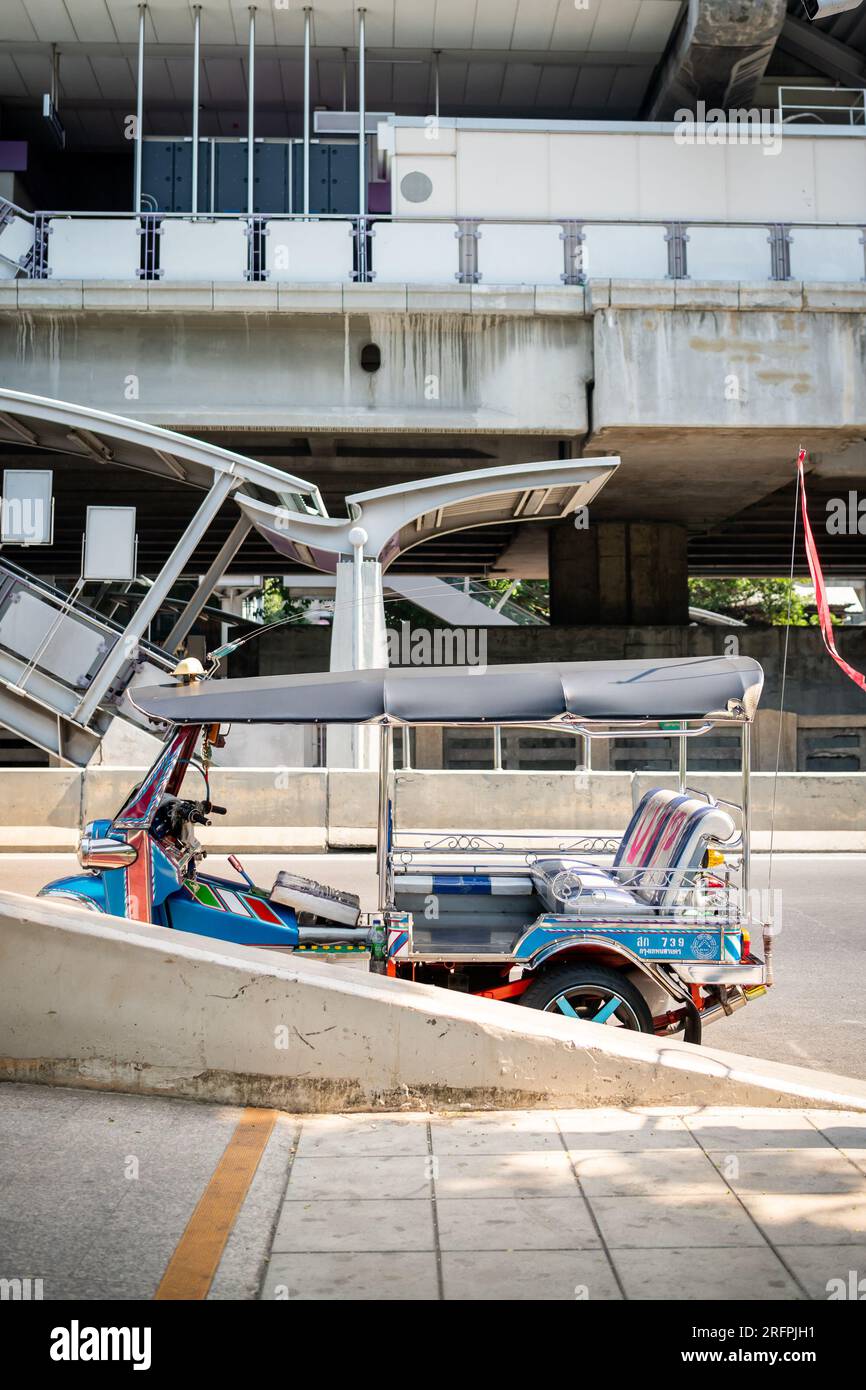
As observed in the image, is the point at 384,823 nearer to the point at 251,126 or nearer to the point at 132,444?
the point at 132,444

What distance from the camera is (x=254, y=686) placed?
6.98m

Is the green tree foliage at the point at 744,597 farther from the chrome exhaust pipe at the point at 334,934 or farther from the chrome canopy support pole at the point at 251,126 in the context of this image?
the chrome exhaust pipe at the point at 334,934

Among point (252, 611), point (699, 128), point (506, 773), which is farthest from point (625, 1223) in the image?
point (252, 611)

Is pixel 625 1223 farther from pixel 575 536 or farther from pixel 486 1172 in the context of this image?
pixel 575 536

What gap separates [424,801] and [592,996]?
11.3m

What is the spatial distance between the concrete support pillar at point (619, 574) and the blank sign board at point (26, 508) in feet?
40.0

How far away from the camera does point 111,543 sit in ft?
67.1

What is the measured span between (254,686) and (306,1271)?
3630 millimetres

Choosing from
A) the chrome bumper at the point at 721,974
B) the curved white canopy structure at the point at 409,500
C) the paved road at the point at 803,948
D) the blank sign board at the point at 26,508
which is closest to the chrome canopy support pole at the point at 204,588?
the curved white canopy structure at the point at 409,500

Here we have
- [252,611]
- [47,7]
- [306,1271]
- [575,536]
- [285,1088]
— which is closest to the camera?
[306,1271]

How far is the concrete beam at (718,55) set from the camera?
68.1ft

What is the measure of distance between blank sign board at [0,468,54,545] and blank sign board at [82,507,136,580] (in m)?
0.74

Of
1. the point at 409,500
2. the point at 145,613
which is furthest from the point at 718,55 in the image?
the point at 145,613

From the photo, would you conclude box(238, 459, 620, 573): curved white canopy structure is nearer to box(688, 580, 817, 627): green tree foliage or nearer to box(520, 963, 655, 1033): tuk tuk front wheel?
box(520, 963, 655, 1033): tuk tuk front wheel
